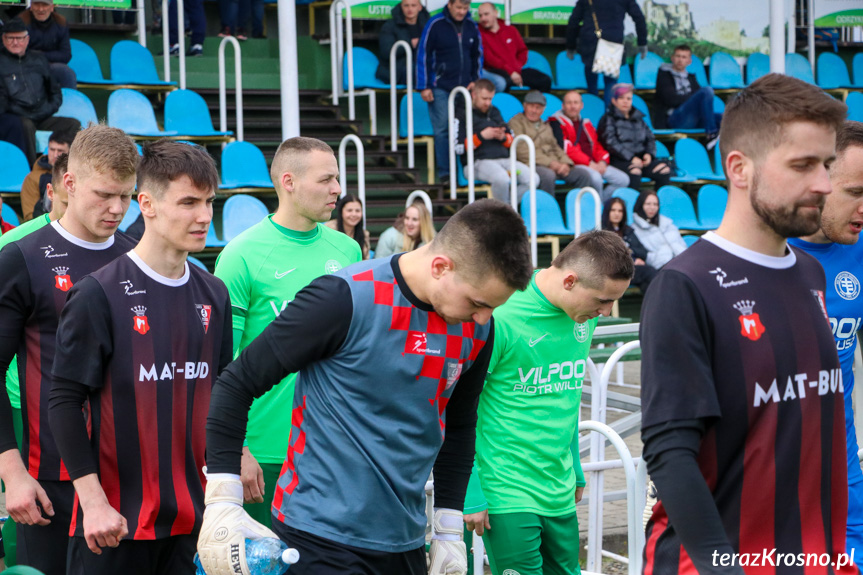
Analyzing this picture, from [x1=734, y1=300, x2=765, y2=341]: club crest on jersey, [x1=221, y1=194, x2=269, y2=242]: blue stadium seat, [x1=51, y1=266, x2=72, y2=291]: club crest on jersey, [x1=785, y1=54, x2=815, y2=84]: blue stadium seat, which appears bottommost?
[x1=734, y1=300, x2=765, y2=341]: club crest on jersey

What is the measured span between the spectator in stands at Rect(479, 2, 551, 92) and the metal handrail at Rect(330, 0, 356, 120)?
5.84ft

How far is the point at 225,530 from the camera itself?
2699 mm

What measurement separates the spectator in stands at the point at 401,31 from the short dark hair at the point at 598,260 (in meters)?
9.32

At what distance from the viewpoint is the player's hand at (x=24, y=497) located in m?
3.54

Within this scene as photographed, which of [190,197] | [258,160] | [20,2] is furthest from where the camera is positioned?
[258,160]

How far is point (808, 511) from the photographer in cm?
239

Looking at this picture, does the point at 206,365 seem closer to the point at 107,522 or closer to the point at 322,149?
the point at 107,522

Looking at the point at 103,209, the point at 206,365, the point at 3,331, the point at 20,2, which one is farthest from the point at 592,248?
the point at 20,2

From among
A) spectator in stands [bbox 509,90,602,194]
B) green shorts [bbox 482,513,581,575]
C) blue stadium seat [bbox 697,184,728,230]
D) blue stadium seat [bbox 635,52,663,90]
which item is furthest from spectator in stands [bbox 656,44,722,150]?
green shorts [bbox 482,513,581,575]

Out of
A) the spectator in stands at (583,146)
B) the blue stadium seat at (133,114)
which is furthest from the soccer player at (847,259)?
the spectator in stands at (583,146)

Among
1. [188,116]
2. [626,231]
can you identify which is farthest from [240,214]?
[626,231]

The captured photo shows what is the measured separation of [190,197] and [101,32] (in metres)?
10.5

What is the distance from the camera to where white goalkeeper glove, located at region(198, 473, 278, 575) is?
2.66m

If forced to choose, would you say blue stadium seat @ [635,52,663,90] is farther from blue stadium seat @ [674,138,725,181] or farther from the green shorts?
the green shorts
